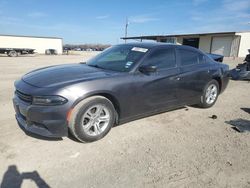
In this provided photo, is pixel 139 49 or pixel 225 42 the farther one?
pixel 225 42

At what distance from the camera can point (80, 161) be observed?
302 cm

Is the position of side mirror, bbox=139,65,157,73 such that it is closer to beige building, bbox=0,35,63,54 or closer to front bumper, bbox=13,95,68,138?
front bumper, bbox=13,95,68,138

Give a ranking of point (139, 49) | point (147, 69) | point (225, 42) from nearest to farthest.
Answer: point (147, 69)
point (139, 49)
point (225, 42)

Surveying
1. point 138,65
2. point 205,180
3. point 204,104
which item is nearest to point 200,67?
point 204,104

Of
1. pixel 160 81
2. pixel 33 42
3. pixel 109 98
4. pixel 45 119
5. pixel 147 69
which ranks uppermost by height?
pixel 33 42

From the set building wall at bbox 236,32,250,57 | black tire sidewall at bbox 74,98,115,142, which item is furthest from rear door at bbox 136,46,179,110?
building wall at bbox 236,32,250,57

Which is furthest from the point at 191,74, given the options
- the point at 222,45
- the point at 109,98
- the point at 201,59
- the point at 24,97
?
the point at 222,45

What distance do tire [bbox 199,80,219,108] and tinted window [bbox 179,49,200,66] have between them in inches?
28.9

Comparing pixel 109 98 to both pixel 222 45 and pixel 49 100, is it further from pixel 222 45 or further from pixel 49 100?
pixel 222 45

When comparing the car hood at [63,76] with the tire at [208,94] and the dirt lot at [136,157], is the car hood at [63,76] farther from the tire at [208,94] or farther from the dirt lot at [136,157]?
the tire at [208,94]

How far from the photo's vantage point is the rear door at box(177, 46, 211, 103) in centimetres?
480

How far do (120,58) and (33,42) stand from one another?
4636 centimetres

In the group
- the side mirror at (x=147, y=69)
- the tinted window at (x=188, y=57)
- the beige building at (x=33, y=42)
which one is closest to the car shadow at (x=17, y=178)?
the side mirror at (x=147, y=69)

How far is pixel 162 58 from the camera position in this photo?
4.48 meters
